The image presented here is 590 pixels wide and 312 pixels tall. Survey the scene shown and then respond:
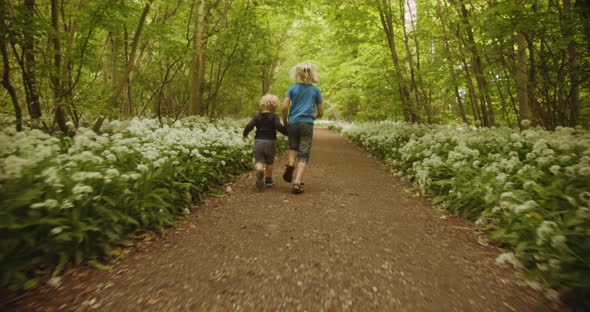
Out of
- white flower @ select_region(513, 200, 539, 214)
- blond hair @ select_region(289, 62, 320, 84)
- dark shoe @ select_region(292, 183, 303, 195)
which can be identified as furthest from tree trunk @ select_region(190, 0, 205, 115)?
white flower @ select_region(513, 200, 539, 214)

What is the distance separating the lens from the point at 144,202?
344 centimetres

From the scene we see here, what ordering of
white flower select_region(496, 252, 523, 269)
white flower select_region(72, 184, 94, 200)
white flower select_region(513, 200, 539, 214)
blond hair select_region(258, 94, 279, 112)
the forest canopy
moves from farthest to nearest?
blond hair select_region(258, 94, 279, 112), the forest canopy, white flower select_region(513, 200, 539, 214), white flower select_region(496, 252, 523, 269), white flower select_region(72, 184, 94, 200)

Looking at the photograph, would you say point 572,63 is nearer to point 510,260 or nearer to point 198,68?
point 510,260

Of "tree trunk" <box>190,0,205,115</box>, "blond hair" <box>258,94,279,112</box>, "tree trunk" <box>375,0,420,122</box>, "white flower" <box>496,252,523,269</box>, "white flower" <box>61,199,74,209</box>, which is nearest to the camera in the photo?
"white flower" <box>61,199,74,209</box>

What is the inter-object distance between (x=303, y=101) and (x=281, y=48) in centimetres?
1396

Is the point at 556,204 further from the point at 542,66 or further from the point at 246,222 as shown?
the point at 542,66

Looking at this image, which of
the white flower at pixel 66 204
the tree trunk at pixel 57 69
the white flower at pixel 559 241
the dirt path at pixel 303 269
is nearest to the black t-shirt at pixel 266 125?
the dirt path at pixel 303 269

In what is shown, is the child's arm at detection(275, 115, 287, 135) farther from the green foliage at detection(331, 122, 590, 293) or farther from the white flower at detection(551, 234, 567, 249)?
the white flower at detection(551, 234, 567, 249)

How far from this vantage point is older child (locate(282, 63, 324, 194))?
5.25 metres

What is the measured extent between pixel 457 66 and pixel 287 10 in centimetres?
684

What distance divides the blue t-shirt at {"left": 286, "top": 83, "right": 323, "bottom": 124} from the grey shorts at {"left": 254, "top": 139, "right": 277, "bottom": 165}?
24.5 inches

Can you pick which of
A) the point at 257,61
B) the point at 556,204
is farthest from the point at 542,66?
the point at 257,61

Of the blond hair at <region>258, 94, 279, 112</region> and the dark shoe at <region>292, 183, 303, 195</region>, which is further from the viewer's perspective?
the blond hair at <region>258, 94, 279, 112</region>

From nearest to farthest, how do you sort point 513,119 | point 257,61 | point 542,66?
point 542,66 < point 513,119 < point 257,61
